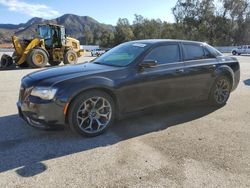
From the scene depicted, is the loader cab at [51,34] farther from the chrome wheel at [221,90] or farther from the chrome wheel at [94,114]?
the chrome wheel at [94,114]

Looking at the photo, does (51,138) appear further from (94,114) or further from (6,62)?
(6,62)

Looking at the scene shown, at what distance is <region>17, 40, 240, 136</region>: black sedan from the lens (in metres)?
4.45

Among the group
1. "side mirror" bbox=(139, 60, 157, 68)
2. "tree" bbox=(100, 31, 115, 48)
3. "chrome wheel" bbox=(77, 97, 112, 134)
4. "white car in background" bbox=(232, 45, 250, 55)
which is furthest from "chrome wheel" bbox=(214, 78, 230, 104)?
"tree" bbox=(100, 31, 115, 48)

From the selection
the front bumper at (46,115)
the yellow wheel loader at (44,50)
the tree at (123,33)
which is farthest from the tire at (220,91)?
the tree at (123,33)

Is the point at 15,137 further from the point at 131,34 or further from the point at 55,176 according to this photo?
the point at 131,34

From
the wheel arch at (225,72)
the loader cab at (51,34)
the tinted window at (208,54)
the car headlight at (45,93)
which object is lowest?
the car headlight at (45,93)

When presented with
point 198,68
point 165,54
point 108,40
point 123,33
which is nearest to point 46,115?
point 165,54

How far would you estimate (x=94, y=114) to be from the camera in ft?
15.7

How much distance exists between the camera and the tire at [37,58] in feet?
54.6

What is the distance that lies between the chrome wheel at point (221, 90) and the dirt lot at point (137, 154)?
2.42 feet

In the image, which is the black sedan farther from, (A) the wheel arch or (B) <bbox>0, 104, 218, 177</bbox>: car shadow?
(B) <bbox>0, 104, 218, 177</bbox>: car shadow

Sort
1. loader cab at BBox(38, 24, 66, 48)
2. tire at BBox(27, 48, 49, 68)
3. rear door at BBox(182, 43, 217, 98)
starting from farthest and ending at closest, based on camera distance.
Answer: loader cab at BBox(38, 24, 66, 48)
tire at BBox(27, 48, 49, 68)
rear door at BBox(182, 43, 217, 98)

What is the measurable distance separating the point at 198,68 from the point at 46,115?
323cm

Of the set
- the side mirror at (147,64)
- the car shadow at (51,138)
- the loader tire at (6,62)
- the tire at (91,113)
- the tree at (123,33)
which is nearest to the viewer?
the car shadow at (51,138)
